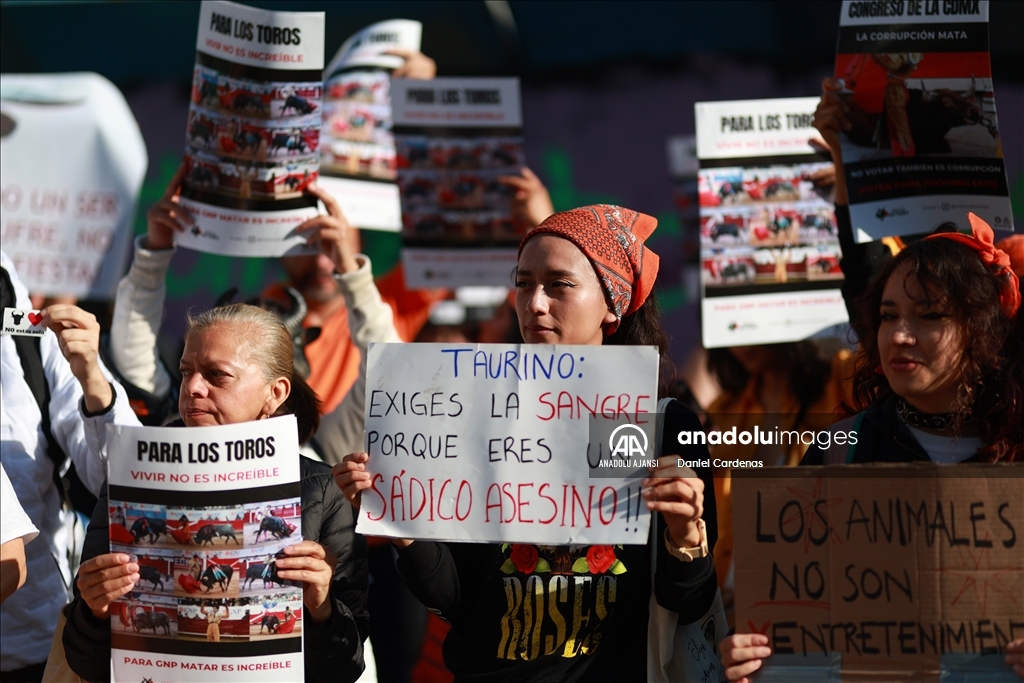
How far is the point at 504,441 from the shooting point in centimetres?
240

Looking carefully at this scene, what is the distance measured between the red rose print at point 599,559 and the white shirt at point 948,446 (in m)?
0.71

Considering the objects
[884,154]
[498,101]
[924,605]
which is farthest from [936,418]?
[498,101]

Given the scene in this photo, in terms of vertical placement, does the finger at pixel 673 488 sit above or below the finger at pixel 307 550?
above

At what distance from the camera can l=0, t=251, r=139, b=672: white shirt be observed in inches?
124

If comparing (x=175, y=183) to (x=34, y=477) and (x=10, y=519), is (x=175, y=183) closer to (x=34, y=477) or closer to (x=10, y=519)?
(x=34, y=477)

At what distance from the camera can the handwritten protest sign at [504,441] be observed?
7.61ft

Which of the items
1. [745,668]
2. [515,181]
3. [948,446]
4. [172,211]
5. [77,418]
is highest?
[515,181]

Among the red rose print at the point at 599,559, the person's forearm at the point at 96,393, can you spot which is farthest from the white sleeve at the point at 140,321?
the red rose print at the point at 599,559

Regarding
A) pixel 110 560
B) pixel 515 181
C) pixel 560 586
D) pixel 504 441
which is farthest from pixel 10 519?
pixel 515 181

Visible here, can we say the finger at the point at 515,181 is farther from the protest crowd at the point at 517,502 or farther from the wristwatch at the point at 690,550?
the wristwatch at the point at 690,550

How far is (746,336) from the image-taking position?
4.12 m

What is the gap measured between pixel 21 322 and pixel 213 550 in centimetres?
101

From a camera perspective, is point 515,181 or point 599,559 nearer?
point 599,559

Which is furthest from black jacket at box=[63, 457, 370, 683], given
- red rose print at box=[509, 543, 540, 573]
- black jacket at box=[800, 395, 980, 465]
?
black jacket at box=[800, 395, 980, 465]
